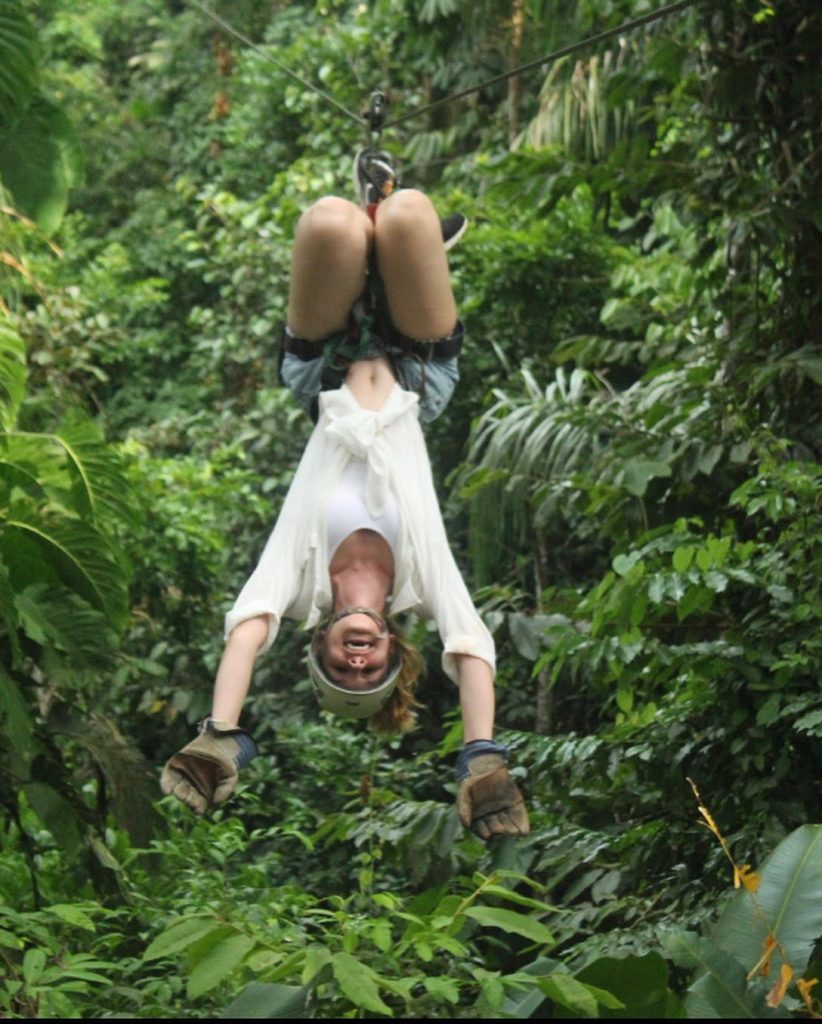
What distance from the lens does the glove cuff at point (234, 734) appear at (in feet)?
10.0

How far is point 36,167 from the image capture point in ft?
15.3

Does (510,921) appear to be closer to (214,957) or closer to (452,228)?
(214,957)

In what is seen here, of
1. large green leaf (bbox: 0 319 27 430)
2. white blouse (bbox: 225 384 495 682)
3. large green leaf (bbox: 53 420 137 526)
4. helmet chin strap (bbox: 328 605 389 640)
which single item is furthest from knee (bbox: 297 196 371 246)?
large green leaf (bbox: 0 319 27 430)

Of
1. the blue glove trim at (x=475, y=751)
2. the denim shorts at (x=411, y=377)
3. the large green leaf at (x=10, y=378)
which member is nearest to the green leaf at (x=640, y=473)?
the denim shorts at (x=411, y=377)

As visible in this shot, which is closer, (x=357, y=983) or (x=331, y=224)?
(x=357, y=983)

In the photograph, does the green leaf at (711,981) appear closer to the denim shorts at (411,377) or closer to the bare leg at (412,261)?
the denim shorts at (411,377)

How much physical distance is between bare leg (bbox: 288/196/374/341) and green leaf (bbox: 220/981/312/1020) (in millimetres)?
1252

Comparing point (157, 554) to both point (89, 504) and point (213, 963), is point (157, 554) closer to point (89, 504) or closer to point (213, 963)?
point (89, 504)

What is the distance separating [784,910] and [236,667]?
1.16 m

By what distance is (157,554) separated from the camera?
20.2 ft

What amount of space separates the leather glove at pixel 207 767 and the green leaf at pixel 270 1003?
32 cm

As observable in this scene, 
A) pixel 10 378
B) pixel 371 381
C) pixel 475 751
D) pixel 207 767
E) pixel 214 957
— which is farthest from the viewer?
pixel 10 378

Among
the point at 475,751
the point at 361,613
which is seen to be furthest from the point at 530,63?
the point at 475,751

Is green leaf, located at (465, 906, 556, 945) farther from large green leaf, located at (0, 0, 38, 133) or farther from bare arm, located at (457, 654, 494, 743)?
large green leaf, located at (0, 0, 38, 133)
